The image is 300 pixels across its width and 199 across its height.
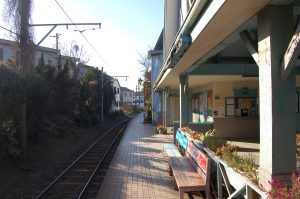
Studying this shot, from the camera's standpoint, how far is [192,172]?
8289 mm

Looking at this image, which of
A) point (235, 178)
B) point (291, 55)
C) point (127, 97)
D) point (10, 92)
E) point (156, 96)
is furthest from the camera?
point (127, 97)

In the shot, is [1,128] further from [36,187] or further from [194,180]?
[194,180]

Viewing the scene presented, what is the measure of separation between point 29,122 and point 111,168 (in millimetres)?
5612

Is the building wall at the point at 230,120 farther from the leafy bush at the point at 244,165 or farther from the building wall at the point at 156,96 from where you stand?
the building wall at the point at 156,96

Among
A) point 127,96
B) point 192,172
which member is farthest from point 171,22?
point 127,96

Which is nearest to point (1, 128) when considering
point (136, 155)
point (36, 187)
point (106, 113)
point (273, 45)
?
point (36, 187)

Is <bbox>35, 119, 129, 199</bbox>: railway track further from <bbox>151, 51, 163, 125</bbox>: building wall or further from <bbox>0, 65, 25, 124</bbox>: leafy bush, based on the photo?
<bbox>151, 51, 163, 125</bbox>: building wall

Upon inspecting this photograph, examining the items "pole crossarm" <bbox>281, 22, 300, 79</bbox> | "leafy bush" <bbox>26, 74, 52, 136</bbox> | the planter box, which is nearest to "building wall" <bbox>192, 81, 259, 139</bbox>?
"leafy bush" <bbox>26, 74, 52, 136</bbox>

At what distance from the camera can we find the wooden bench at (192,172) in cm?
709

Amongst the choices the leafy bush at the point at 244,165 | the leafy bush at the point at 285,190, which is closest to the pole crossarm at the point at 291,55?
the leafy bush at the point at 285,190

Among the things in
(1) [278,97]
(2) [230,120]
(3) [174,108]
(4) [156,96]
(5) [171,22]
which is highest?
(5) [171,22]

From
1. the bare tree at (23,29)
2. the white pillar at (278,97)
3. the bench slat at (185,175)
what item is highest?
the bare tree at (23,29)

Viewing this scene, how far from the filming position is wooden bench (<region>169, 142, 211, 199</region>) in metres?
7.09

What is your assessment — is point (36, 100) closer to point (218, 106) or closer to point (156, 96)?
point (218, 106)
